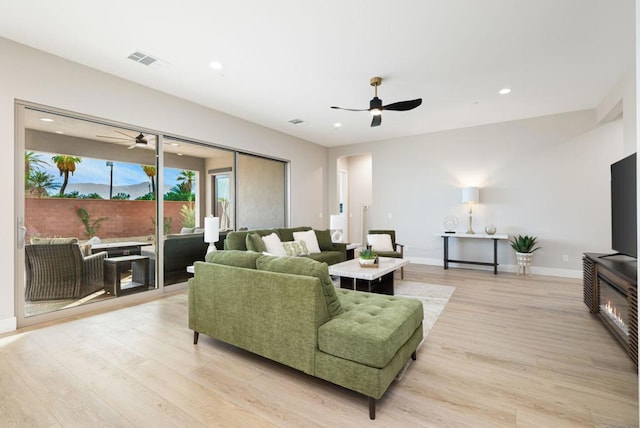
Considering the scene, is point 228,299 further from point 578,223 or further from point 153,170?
point 578,223

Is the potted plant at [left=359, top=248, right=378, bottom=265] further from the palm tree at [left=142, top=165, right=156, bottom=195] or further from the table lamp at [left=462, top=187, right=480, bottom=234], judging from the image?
the palm tree at [left=142, top=165, right=156, bottom=195]

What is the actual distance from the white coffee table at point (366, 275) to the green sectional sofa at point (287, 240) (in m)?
0.96

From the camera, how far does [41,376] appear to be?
2135mm

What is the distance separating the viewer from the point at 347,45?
3.11 m

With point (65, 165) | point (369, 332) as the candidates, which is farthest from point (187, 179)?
point (369, 332)

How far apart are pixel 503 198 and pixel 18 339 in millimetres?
7370

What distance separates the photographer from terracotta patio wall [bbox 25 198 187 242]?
128 inches

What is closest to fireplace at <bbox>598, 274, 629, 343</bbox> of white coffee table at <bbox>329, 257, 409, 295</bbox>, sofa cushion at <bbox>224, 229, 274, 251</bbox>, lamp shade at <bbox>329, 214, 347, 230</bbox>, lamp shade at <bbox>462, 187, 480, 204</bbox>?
white coffee table at <bbox>329, 257, 409, 295</bbox>

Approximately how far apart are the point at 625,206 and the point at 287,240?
439cm

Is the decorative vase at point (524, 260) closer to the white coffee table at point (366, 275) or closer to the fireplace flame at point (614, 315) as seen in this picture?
the fireplace flame at point (614, 315)

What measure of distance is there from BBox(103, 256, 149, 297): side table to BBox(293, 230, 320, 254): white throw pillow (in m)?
2.40

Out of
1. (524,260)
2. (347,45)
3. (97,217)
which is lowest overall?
(524,260)

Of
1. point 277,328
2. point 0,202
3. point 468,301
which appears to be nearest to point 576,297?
point 468,301

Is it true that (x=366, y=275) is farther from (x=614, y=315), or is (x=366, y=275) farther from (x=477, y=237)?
(x=477, y=237)
